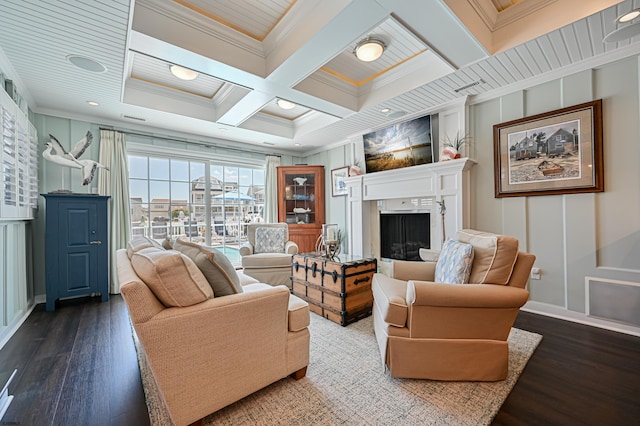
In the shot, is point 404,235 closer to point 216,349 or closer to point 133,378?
point 216,349

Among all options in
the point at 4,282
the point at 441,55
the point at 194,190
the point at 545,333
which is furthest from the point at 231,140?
the point at 545,333

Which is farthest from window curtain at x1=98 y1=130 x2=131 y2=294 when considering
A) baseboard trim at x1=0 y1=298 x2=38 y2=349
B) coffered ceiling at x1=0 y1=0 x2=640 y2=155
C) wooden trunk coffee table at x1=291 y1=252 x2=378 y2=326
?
wooden trunk coffee table at x1=291 y1=252 x2=378 y2=326

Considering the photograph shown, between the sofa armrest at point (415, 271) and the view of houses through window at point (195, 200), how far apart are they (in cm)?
346

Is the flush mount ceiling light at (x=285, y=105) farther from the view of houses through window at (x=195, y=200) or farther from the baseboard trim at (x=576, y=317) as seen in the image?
the baseboard trim at (x=576, y=317)

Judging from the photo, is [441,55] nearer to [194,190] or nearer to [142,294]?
[142,294]

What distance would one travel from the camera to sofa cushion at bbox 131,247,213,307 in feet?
4.03

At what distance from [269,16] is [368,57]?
102 cm

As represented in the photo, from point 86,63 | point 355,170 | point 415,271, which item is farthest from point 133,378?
point 355,170

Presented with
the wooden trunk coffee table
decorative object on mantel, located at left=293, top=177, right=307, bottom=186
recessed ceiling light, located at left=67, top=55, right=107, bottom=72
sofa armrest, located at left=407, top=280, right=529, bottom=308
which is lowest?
the wooden trunk coffee table

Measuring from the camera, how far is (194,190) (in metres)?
4.63

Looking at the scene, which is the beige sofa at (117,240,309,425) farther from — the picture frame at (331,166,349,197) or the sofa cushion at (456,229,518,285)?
the picture frame at (331,166,349,197)

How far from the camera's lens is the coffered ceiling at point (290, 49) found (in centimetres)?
187

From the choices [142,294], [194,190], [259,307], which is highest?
[194,190]

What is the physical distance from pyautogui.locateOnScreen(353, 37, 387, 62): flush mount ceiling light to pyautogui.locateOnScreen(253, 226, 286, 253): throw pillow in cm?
276
